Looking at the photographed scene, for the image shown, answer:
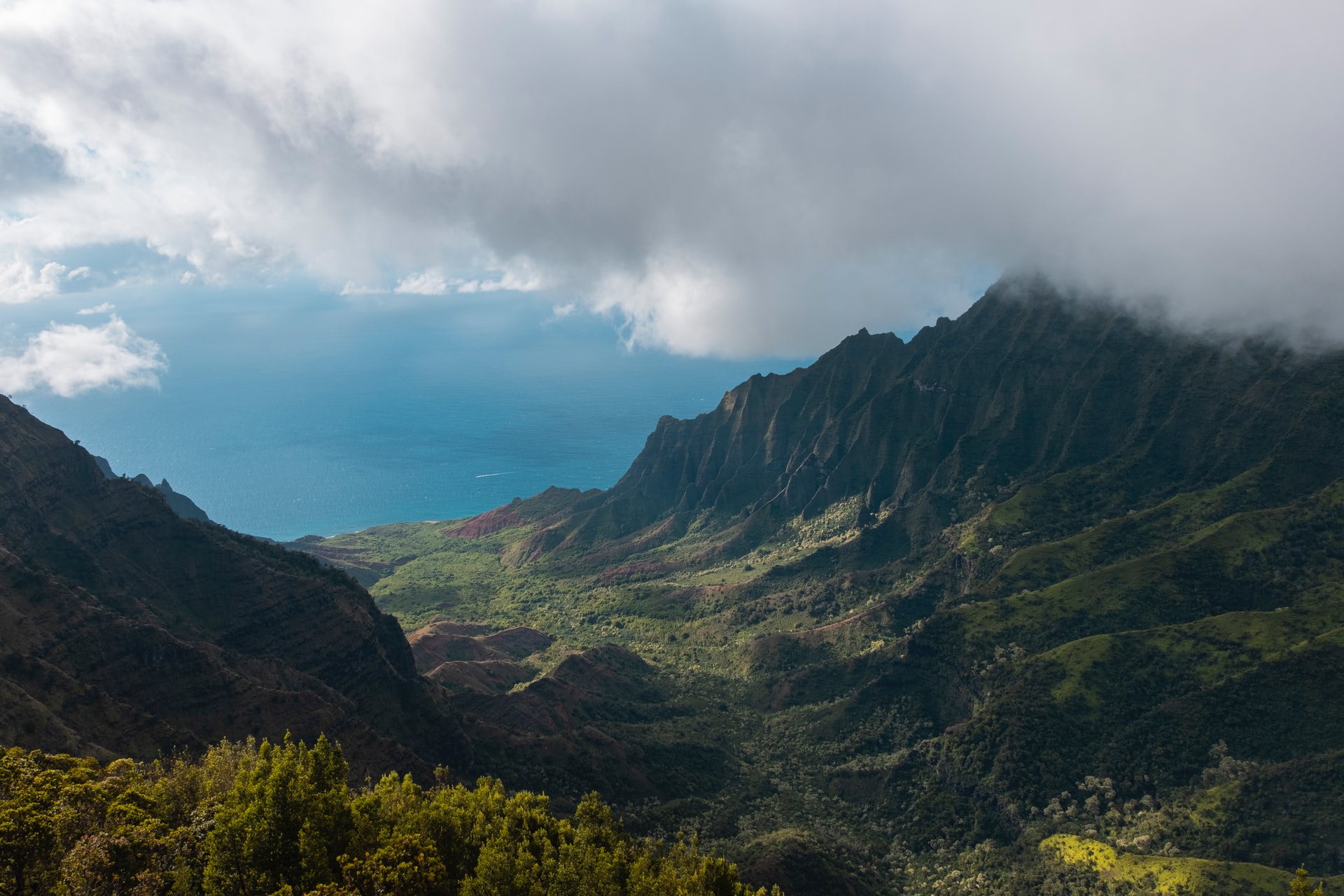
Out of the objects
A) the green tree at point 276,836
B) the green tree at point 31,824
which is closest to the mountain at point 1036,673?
the green tree at point 276,836

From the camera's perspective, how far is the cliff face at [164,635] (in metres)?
76.2

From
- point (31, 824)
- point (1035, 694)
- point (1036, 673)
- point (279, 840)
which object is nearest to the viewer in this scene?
point (31, 824)

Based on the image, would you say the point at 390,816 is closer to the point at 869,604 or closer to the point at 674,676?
the point at 674,676

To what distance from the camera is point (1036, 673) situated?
12075 cm

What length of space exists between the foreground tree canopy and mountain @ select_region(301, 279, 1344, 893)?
126 feet

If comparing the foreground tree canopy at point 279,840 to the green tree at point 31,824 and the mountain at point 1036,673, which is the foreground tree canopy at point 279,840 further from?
the mountain at point 1036,673

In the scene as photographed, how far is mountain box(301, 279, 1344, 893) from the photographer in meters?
97.1

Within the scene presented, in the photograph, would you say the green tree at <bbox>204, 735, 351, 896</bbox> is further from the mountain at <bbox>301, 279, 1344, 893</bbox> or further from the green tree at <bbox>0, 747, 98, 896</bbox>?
the mountain at <bbox>301, 279, 1344, 893</bbox>

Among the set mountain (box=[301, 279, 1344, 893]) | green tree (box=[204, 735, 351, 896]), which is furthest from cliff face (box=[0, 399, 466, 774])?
green tree (box=[204, 735, 351, 896])

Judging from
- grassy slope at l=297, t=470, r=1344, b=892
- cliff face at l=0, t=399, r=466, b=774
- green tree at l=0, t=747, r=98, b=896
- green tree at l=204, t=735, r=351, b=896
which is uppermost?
cliff face at l=0, t=399, r=466, b=774

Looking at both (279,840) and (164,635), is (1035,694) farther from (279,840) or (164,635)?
(164,635)

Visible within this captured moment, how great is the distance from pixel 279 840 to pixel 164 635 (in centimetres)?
5184

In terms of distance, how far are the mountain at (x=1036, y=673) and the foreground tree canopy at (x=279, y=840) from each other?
38400 mm

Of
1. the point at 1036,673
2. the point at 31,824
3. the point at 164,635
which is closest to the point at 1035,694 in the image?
the point at 1036,673
